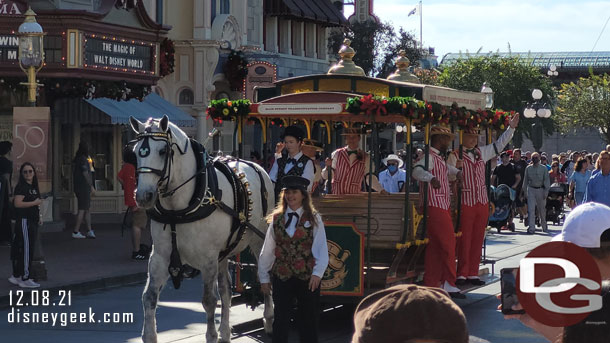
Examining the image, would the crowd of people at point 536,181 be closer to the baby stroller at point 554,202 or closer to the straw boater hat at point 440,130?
the baby stroller at point 554,202

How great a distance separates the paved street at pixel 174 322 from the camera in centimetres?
1123

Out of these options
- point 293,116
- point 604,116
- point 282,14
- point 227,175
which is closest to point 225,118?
point 293,116

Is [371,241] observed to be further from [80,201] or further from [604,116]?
[604,116]

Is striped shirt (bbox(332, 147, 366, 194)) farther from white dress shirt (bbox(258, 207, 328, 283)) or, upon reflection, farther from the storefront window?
the storefront window

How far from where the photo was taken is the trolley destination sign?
76.8 feet

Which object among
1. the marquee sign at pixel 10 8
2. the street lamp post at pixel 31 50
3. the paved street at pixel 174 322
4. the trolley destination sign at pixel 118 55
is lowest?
→ the paved street at pixel 174 322

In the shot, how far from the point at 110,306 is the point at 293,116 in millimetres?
3372

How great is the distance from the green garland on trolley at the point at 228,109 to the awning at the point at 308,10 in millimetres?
28530

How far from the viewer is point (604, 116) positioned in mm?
67812

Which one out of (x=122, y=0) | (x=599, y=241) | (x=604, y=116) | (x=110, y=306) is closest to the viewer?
(x=599, y=241)

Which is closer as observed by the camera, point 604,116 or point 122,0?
point 122,0

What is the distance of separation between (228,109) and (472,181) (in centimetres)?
329

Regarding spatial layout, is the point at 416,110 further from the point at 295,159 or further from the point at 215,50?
the point at 215,50

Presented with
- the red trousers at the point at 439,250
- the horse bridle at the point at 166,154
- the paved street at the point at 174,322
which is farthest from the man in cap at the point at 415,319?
the red trousers at the point at 439,250
